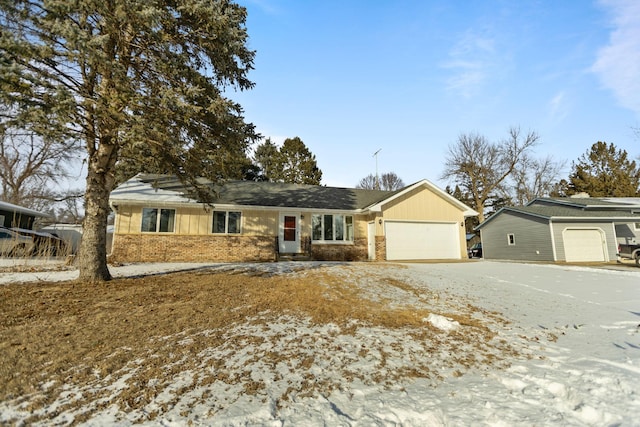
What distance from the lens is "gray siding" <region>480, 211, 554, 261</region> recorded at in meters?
18.5

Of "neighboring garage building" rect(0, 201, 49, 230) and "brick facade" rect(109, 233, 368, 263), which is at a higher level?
"neighboring garage building" rect(0, 201, 49, 230)

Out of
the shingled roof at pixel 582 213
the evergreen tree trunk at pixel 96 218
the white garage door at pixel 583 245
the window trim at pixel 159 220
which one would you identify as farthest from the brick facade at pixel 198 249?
the white garage door at pixel 583 245

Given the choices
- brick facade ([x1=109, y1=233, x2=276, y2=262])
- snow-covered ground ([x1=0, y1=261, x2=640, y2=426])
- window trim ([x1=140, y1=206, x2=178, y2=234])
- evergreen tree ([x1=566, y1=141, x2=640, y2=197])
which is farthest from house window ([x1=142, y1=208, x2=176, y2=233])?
evergreen tree ([x1=566, y1=141, x2=640, y2=197])

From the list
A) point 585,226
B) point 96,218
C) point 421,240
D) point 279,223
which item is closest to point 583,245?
point 585,226

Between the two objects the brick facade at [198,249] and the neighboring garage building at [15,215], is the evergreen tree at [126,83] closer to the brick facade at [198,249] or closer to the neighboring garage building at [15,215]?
the brick facade at [198,249]

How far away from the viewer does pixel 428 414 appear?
2.52 meters

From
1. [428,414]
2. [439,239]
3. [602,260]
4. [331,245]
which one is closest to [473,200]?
[602,260]

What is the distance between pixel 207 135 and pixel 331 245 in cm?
915

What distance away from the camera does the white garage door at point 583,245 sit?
18.0 metres

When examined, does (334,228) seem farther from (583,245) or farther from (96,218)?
(583,245)

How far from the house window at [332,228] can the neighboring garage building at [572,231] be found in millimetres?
12681

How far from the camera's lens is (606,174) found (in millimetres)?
31125

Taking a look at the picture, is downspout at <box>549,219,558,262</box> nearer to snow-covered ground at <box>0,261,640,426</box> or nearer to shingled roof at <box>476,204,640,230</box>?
shingled roof at <box>476,204,640,230</box>

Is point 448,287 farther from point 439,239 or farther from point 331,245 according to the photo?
point 439,239
